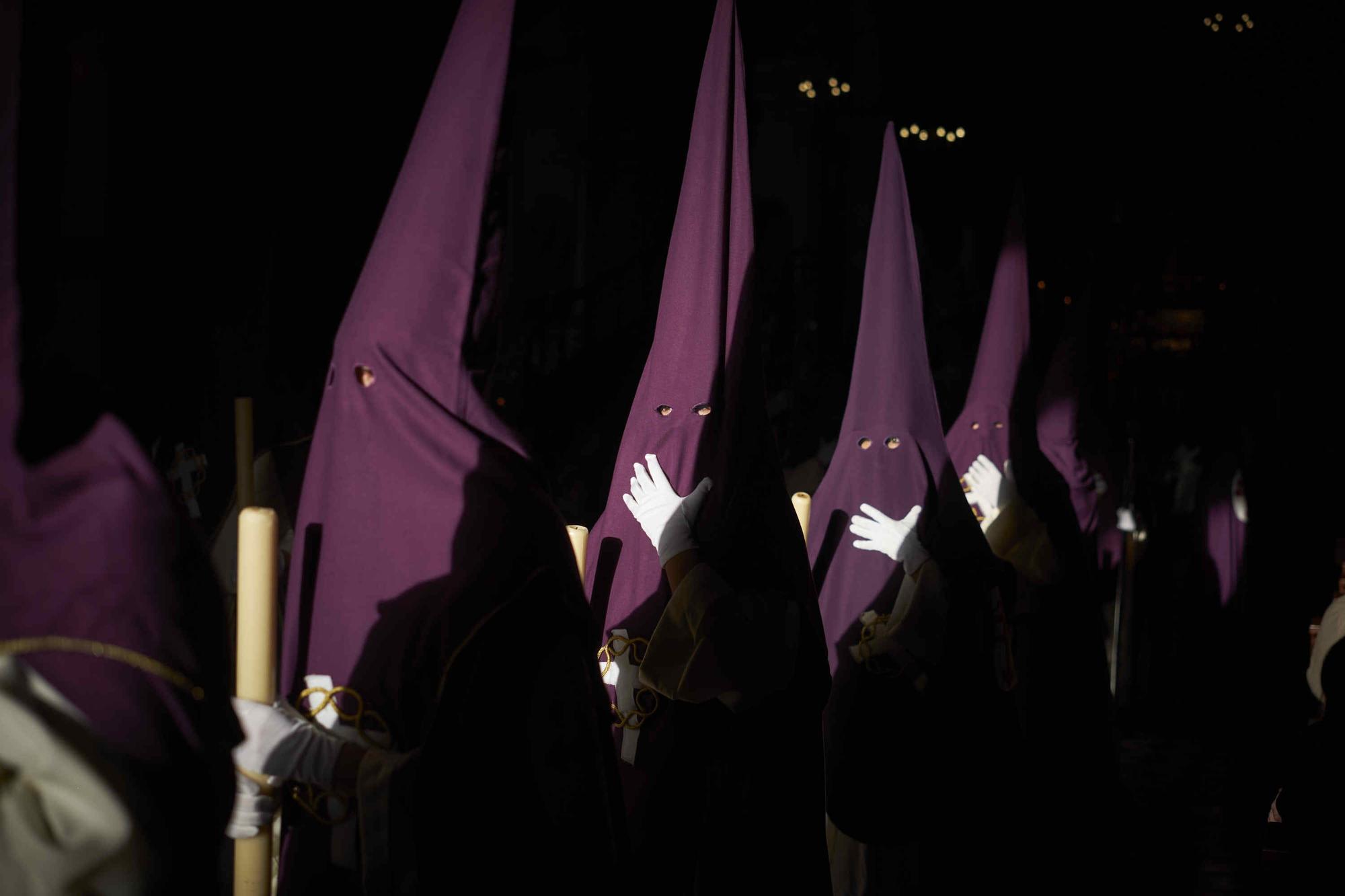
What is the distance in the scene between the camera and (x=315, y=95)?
13.4ft

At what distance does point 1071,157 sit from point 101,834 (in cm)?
773

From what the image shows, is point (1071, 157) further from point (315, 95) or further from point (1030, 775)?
point (315, 95)

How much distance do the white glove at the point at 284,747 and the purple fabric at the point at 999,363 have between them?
3.04m

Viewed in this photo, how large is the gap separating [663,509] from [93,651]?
4.25ft

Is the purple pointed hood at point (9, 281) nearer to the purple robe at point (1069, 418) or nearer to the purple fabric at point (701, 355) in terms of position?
the purple fabric at point (701, 355)

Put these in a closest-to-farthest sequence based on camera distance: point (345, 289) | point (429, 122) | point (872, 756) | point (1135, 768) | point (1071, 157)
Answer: point (429, 122)
point (872, 756)
point (345, 289)
point (1135, 768)
point (1071, 157)

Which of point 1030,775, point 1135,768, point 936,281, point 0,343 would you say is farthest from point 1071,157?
point 0,343

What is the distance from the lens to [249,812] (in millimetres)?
1621

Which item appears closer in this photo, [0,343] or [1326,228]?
[0,343]

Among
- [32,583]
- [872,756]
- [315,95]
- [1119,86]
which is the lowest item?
[872,756]

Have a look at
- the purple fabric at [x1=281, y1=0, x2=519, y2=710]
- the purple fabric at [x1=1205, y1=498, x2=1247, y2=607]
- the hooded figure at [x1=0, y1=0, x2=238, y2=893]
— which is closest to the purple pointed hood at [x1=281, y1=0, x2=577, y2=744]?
the purple fabric at [x1=281, y1=0, x2=519, y2=710]

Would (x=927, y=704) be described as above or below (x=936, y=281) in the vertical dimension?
below

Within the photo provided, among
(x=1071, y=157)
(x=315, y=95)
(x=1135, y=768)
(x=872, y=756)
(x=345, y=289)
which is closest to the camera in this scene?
(x=872, y=756)

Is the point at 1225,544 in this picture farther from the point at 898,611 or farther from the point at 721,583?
the point at 721,583
